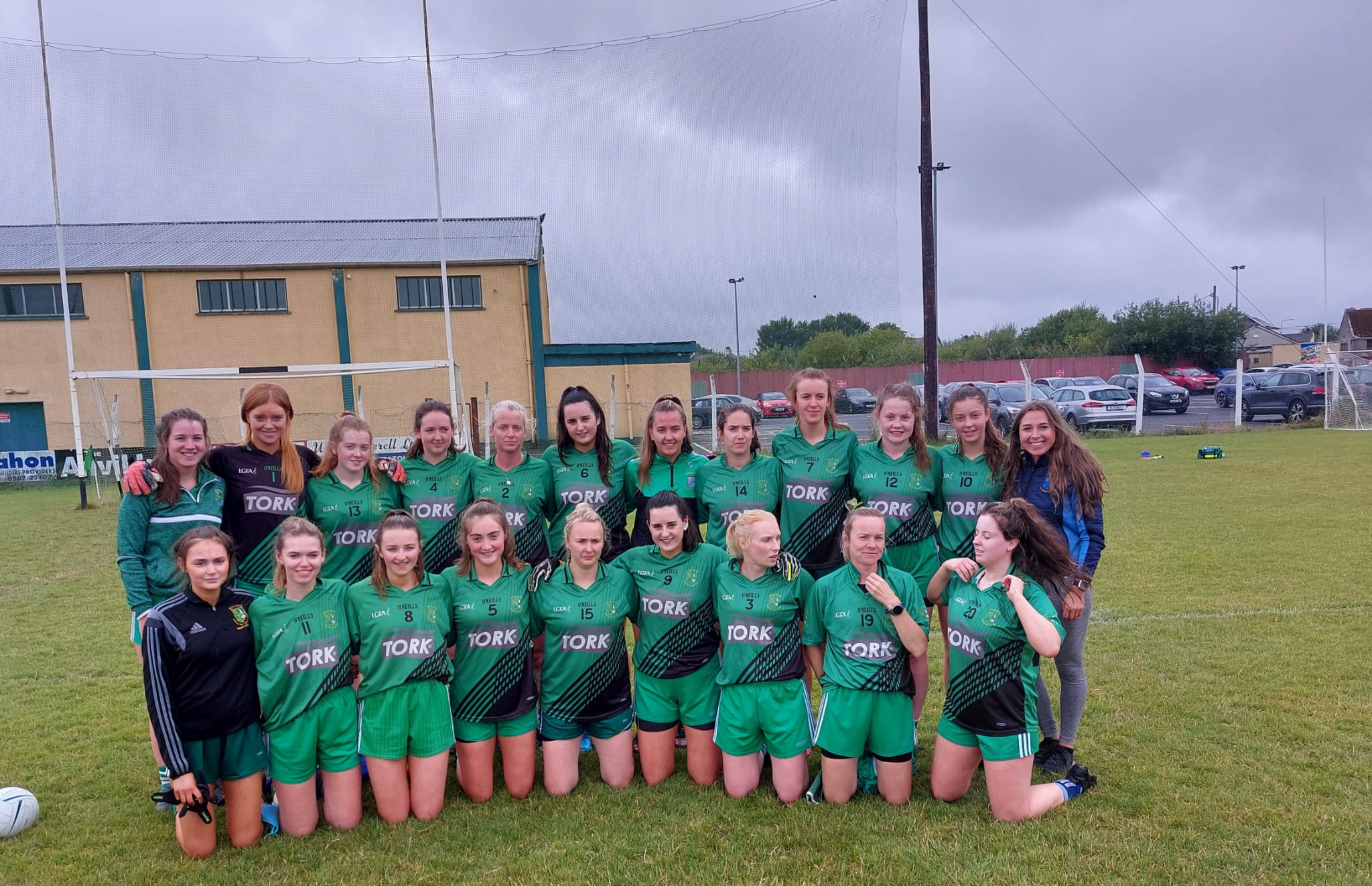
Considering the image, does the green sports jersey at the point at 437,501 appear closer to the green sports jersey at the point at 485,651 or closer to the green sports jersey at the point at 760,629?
the green sports jersey at the point at 485,651

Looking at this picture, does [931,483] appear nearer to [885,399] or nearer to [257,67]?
[885,399]

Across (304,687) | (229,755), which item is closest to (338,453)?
(304,687)

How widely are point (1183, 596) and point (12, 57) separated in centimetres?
1842

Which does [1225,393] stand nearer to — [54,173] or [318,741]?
[318,741]

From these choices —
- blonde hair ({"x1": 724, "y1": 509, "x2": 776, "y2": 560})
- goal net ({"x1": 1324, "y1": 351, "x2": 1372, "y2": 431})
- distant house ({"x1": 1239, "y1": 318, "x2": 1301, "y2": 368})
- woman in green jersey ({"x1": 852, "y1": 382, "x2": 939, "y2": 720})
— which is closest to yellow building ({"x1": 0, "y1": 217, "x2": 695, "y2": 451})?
goal net ({"x1": 1324, "y1": 351, "x2": 1372, "y2": 431})

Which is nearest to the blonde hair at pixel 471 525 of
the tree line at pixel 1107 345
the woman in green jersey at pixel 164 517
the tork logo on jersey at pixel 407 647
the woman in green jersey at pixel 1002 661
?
the tork logo on jersey at pixel 407 647

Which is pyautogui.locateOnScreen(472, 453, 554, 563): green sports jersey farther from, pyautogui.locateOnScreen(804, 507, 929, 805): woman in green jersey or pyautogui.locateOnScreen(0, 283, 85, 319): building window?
pyautogui.locateOnScreen(0, 283, 85, 319): building window

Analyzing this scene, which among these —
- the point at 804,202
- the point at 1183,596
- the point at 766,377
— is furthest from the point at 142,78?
the point at 766,377

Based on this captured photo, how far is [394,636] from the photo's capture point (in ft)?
11.5

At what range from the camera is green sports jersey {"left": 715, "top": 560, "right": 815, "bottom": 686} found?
362 cm

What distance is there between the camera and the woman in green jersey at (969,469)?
12.9ft

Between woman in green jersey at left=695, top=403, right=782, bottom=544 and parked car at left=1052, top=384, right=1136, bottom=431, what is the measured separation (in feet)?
63.2

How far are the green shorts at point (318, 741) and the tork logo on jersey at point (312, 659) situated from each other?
0.14m

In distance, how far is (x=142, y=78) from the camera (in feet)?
49.2
